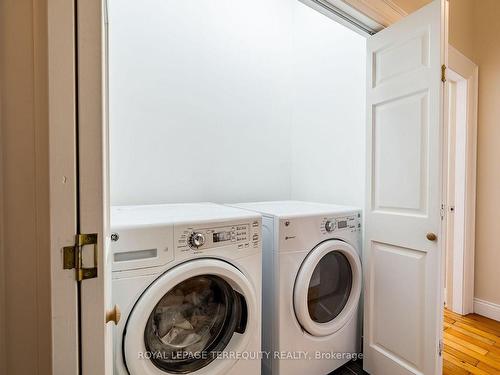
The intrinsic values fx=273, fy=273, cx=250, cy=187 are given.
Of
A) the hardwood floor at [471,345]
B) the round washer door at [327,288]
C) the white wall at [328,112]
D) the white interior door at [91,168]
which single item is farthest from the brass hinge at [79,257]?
the hardwood floor at [471,345]

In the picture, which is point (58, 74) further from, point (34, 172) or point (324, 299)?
point (324, 299)

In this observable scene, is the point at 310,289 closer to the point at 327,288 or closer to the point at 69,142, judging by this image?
the point at 327,288

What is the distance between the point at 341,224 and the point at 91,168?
1.35 m

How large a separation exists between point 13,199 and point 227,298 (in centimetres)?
93

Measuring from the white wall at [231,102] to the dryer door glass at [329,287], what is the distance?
49 cm

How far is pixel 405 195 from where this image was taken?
55.4 inches

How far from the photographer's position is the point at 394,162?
1460 millimetres

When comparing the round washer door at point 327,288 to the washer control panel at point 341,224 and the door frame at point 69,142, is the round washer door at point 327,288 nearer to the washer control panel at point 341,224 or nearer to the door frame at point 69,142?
the washer control panel at point 341,224

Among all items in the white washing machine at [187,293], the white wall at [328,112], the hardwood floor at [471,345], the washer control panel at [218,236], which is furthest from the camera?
the white wall at [328,112]

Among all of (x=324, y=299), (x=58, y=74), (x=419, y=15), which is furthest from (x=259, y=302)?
(x=419, y=15)

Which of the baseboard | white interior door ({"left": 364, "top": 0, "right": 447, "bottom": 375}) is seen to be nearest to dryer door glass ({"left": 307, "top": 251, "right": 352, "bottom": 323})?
white interior door ({"left": 364, "top": 0, "right": 447, "bottom": 375})

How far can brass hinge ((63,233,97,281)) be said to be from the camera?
0.52 meters

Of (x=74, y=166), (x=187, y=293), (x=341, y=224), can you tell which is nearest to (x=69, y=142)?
(x=74, y=166)

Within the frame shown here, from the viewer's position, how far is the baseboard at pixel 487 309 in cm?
219
